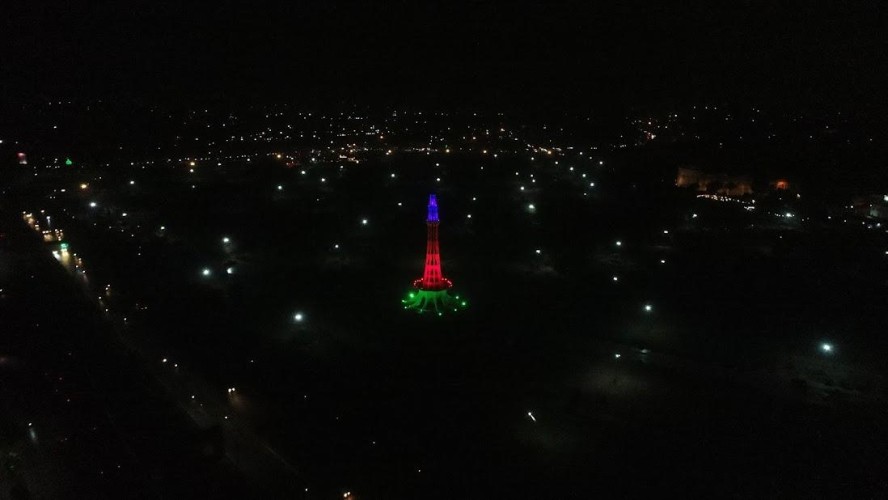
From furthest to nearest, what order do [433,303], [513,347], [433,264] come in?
1. [433,264]
2. [433,303]
3. [513,347]

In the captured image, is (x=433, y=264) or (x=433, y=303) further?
(x=433, y=264)

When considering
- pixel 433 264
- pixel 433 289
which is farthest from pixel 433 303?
pixel 433 264

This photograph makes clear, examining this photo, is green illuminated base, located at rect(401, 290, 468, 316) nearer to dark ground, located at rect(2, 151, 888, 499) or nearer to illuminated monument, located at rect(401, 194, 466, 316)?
illuminated monument, located at rect(401, 194, 466, 316)

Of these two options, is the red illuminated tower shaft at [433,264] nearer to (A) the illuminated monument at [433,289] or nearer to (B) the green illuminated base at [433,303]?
(A) the illuminated monument at [433,289]

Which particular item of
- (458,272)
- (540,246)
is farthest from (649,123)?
(458,272)

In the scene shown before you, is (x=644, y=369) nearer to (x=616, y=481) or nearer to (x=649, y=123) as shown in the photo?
(x=616, y=481)

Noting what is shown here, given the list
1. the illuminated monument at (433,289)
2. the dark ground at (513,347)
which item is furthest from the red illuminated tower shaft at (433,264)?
the dark ground at (513,347)

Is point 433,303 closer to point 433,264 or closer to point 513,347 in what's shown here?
point 433,264
